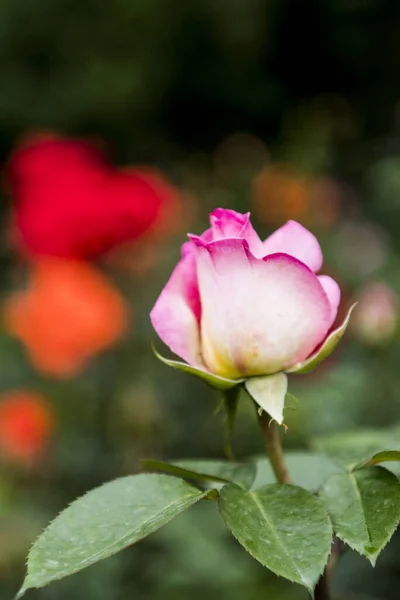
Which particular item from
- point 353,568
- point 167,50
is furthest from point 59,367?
point 167,50

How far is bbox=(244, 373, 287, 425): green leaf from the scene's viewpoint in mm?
337

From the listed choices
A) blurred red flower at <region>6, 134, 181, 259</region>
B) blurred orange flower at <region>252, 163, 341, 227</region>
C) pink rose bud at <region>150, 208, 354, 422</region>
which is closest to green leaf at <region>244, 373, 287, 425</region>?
pink rose bud at <region>150, 208, 354, 422</region>

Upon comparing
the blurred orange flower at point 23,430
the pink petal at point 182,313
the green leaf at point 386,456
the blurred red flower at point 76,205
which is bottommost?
the blurred orange flower at point 23,430

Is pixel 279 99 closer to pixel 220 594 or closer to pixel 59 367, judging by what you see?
pixel 59 367

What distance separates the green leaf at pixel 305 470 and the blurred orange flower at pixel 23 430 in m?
0.82

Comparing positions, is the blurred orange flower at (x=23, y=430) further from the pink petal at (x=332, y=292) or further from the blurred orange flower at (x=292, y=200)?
the blurred orange flower at (x=292, y=200)

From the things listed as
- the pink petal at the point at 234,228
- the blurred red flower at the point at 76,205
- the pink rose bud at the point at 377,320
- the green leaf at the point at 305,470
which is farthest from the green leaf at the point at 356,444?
the blurred red flower at the point at 76,205

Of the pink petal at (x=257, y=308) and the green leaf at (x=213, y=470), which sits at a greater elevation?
the pink petal at (x=257, y=308)

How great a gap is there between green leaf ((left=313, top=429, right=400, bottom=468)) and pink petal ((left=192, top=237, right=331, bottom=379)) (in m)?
0.08

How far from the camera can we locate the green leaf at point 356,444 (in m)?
0.41

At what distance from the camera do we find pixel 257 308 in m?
0.34

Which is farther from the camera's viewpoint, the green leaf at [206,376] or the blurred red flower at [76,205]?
the blurred red flower at [76,205]

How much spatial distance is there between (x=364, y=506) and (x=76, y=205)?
1316 mm

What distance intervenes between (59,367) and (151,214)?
429 millimetres
